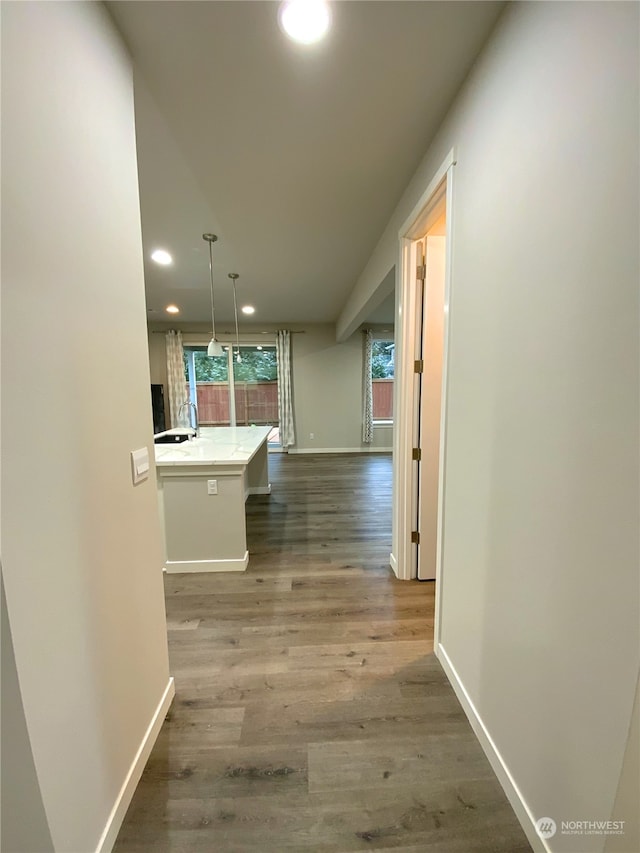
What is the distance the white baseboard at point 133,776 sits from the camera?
95cm

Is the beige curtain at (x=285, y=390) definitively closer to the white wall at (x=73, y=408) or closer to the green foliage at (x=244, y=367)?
the green foliage at (x=244, y=367)

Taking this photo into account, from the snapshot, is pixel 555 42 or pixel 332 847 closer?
pixel 555 42

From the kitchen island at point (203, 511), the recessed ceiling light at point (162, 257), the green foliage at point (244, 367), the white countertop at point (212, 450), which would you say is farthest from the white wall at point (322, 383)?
the kitchen island at point (203, 511)

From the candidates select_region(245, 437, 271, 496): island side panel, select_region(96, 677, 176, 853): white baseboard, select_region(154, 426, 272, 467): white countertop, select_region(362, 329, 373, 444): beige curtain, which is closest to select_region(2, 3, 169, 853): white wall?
select_region(96, 677, 176, 853): white baseboard

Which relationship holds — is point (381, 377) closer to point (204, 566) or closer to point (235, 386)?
point (235, 386)

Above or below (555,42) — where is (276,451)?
below

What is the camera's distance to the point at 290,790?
1110 millimetres

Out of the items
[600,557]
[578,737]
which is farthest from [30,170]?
[578,737]

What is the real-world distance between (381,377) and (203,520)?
5.46 meters

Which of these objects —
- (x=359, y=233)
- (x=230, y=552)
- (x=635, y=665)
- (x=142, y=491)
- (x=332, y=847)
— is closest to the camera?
(x=635, y=665)

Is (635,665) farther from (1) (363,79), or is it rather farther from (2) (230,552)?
(2) (230,552)

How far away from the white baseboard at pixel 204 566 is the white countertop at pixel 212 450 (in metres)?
0.78

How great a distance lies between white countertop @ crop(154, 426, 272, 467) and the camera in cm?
240

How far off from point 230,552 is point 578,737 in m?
2.18
